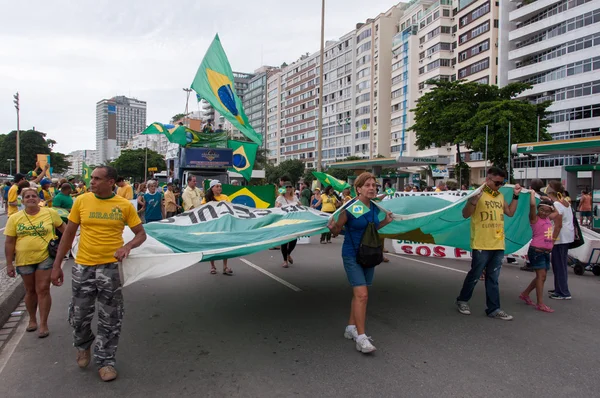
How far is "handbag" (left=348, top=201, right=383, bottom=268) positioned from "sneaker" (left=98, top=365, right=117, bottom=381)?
246 cm

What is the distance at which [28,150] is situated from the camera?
73500mm

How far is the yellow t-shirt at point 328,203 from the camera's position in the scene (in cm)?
1213

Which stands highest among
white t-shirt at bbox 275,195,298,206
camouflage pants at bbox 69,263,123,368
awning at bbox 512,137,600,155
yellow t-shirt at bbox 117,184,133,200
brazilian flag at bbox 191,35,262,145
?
brazilian flag at bbox 191,35,262,145

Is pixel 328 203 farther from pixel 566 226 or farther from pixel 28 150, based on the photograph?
pixel 28 150

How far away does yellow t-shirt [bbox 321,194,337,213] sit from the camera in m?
12.1

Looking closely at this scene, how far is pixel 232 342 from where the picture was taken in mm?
4477

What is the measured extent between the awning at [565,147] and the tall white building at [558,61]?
2542cm

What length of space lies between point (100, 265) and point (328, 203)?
8997mm

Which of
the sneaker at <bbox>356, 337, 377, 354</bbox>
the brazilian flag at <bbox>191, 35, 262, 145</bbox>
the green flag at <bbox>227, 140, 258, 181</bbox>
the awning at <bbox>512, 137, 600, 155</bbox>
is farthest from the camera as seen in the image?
the awning at <bbox>512, 137, 600, 155</bbox>

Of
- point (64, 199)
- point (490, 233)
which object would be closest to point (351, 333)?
Answer: point (490, 233)

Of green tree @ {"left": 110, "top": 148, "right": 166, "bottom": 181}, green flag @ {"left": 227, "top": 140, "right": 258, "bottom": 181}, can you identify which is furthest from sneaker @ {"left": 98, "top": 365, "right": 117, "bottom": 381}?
green tree @ {"left": 110, "top": 148, "right": 166, "bottom": 181}

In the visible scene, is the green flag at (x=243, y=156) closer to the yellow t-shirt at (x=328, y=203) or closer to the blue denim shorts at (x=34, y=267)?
the yellow t-shirt at (x=328, y=203)

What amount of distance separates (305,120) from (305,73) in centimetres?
1043

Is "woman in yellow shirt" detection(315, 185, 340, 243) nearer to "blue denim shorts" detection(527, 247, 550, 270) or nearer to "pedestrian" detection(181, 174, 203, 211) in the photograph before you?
"pedestrian" detection(181, 174, 203, 211)
